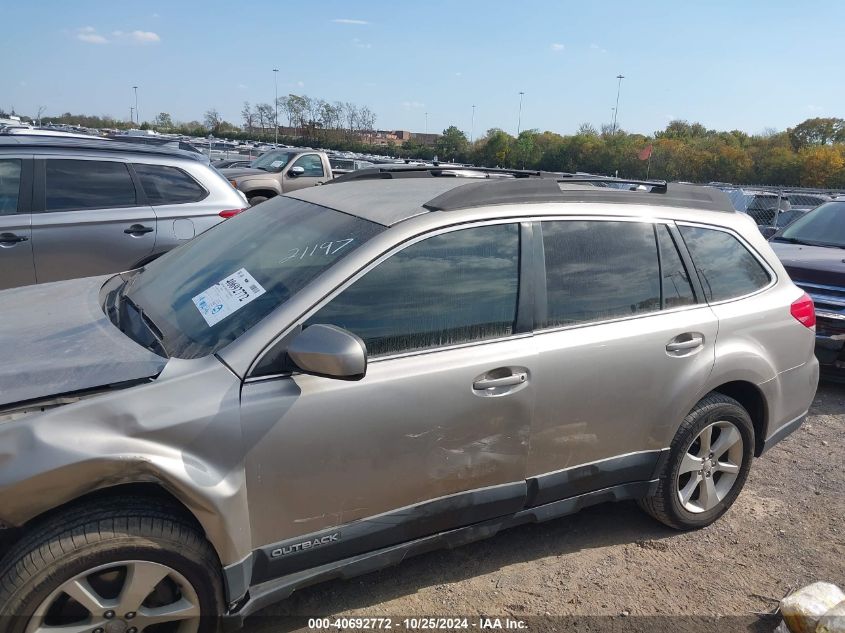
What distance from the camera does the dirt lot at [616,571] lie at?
286cm

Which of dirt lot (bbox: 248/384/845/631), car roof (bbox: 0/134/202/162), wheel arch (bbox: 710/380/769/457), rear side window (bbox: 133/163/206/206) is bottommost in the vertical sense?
dirt lot (bbox: 248/384/845/631)

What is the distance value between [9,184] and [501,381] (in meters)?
4.64

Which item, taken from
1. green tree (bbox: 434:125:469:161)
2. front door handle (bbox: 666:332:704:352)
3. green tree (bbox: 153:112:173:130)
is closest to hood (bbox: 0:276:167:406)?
front door handle (bbox: 666:332:704:352)

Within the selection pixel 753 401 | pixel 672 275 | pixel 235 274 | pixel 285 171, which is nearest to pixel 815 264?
pixel 753 401

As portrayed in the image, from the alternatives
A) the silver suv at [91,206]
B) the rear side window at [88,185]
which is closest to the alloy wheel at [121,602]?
the silver suv at [91,206]

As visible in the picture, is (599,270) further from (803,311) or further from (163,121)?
(163,121)

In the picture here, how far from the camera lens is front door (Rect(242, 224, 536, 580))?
7.64 ft

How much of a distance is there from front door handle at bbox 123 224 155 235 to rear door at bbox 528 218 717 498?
400 cm

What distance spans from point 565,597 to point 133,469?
1960mm

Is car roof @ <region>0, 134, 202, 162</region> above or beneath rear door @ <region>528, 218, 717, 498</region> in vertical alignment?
above

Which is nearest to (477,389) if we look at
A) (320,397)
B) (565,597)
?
(320,397)

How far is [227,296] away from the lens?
2.66 m

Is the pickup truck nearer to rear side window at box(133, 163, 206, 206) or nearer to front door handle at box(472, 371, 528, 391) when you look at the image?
rear side window at box(133, 163, 206, 206)

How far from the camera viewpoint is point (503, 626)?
9.11ft
